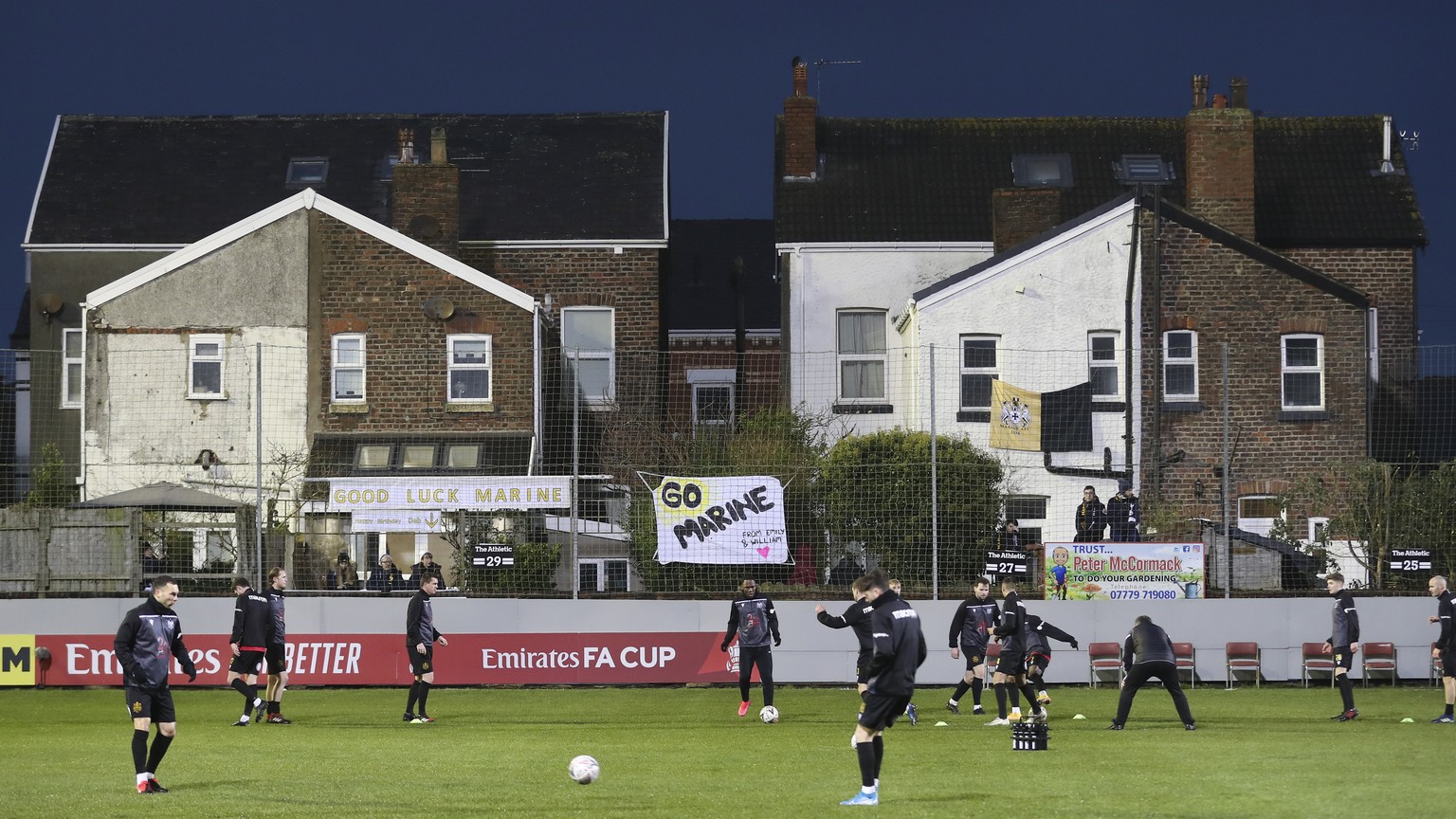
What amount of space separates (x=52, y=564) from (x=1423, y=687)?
67.4 feet

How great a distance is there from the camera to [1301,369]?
33.3m

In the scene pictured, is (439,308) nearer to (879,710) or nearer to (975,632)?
(975,632)

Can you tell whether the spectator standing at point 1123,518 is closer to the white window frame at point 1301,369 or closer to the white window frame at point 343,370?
the white window frame at point 1301,369

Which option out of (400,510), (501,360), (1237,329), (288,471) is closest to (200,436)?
(288,471)

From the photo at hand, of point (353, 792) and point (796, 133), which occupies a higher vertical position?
point (796, 133)

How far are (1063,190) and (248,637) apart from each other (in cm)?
2511

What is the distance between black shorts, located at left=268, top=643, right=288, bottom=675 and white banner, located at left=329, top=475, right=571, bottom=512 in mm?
5327

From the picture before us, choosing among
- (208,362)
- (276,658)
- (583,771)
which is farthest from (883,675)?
(208,362)

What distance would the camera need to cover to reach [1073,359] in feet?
104

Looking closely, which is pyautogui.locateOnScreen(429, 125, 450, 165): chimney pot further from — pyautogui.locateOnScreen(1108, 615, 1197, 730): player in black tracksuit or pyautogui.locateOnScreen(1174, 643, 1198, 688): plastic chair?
pyautogui.locateOnScreen(1108, 615, 1197, 730): player in black tracksuit

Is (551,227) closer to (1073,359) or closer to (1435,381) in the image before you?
(1073,359)

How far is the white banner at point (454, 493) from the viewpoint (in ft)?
85.4

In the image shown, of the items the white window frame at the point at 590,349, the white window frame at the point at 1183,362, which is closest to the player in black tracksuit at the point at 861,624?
the white window frame at the point at 1183,362

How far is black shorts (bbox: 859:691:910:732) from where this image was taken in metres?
12.9
